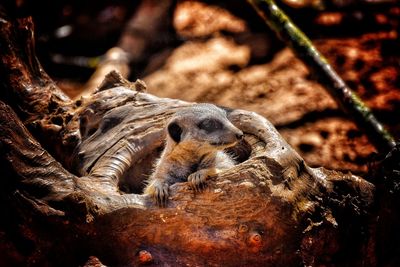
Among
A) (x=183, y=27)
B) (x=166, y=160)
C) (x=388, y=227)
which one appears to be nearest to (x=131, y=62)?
(x=183, y=27)

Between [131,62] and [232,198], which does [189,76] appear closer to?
[131,62]

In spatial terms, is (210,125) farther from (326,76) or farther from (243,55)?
(243,55)

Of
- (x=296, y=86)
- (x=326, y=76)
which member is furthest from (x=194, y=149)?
(x=296, y=86)

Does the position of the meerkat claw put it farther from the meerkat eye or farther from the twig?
the twig

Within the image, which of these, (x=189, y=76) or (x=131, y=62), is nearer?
(x=189, y=76)

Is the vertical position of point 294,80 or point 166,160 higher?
point 294,80

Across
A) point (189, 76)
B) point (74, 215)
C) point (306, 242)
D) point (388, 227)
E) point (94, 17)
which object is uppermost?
point (94, 17)

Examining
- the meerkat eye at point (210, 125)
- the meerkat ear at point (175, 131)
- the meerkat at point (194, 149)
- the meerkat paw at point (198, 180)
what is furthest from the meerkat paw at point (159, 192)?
the meerkat eye at point (210, 125)
